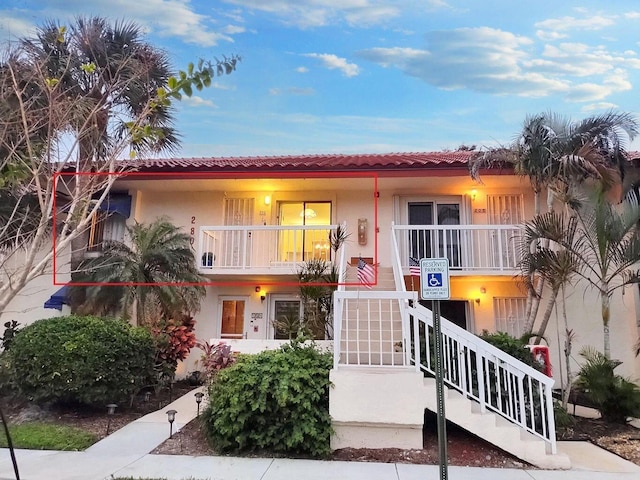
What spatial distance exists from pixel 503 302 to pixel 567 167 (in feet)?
13.5

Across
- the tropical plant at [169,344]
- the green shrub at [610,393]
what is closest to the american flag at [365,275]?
the tropical plant at [169,344]

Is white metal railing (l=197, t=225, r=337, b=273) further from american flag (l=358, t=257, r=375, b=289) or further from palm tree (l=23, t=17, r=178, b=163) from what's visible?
palm tree (l=23, t=17, r=178, b=163)

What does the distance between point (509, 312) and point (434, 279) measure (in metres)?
8.40

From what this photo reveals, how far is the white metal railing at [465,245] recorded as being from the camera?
422 inches

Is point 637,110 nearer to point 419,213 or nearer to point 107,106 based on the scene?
point 419,213

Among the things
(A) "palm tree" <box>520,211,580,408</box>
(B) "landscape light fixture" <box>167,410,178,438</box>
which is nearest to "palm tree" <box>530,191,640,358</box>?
(A) "palm tree" <box>520,211,580,408</box>

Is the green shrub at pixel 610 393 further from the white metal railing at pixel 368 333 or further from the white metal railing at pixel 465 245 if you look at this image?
the white metal railing at pixel 368 333

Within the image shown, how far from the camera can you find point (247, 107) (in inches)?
335

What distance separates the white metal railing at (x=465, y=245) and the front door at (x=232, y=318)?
15.8 feet

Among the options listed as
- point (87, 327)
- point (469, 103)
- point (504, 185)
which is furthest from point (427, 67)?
point (87, 327)

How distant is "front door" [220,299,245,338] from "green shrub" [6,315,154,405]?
3823mm

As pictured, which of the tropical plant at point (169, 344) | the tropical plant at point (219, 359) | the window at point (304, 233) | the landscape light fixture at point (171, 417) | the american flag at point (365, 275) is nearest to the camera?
the landscape light fixture at point (171, 417)

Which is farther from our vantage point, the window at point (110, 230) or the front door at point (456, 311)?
the window at point (110, 230)

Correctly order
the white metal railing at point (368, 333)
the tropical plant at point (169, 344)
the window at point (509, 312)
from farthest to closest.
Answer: the window at point (509, 312), the tropical plant at point (169, 344), the white metal railing at point (368, 333)
